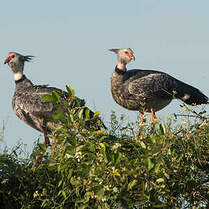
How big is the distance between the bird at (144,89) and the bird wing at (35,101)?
1.41 metres

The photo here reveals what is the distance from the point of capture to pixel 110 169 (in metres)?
4.35

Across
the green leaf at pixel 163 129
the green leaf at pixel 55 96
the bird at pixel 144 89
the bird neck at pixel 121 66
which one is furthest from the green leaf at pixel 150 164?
the bird neck at pixel 121 66

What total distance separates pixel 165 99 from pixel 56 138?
Result: 17.4 ft

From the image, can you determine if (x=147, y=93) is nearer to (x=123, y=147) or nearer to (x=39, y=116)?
(x=39, y=116)

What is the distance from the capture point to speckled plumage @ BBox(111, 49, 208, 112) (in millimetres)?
9492

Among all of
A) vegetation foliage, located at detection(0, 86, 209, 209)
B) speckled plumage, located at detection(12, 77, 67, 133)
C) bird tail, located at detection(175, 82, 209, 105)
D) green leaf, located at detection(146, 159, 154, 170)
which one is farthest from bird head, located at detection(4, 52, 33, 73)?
green leaf, located at detection(146, 159, 154, 170)

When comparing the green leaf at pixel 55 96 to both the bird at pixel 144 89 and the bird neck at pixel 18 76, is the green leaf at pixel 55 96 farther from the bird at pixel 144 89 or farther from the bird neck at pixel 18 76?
the bird neck at pixel 18 76

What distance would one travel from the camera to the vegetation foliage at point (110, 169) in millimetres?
4367

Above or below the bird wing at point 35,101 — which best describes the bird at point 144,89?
above

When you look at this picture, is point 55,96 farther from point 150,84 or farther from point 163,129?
point 150,84

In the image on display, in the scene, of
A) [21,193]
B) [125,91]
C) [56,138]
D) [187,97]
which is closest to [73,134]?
[56,138]

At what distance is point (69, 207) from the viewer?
507cm

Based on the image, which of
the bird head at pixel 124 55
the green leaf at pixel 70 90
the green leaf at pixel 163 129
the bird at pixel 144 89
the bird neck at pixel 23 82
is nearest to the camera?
the green leaf at pixel 163 129

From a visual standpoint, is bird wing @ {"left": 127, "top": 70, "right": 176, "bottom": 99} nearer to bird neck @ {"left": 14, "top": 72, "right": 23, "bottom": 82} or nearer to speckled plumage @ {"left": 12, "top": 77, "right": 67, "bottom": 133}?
speckled plumage @ {"left": 12, "top": 77, "right": 67, "bottom": 133}
